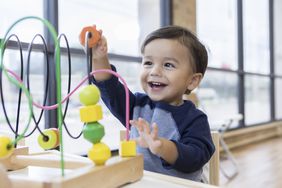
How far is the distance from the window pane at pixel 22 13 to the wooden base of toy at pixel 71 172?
110cm

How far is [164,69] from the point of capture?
74cm

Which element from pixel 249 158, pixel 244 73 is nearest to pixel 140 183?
pixel 249 158

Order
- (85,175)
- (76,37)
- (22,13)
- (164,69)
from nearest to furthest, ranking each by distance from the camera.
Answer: (85,175) < (164,69) < (22,13) < (76,37)

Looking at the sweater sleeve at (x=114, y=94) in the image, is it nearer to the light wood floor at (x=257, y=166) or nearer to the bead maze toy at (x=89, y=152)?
the bead maze toy at (x=89, y=152)

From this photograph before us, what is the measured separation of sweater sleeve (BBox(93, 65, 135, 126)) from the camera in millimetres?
767

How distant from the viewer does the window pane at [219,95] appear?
3436 millimetres

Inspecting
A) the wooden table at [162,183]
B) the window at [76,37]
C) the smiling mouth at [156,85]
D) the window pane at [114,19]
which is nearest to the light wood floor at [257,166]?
the window at [76,37]

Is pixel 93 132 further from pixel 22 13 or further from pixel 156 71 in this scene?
pixel 22 13

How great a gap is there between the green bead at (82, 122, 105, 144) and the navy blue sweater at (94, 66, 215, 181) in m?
0.19

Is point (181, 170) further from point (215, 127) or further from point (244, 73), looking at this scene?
point (244, 73)

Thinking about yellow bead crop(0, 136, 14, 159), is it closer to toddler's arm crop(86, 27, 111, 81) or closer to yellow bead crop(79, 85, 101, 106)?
yellow bead crop(79, 85, 101, 106)

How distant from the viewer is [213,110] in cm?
357

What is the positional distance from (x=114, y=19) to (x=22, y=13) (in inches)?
30.5

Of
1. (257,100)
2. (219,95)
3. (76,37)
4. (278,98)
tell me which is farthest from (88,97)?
(278,98)
